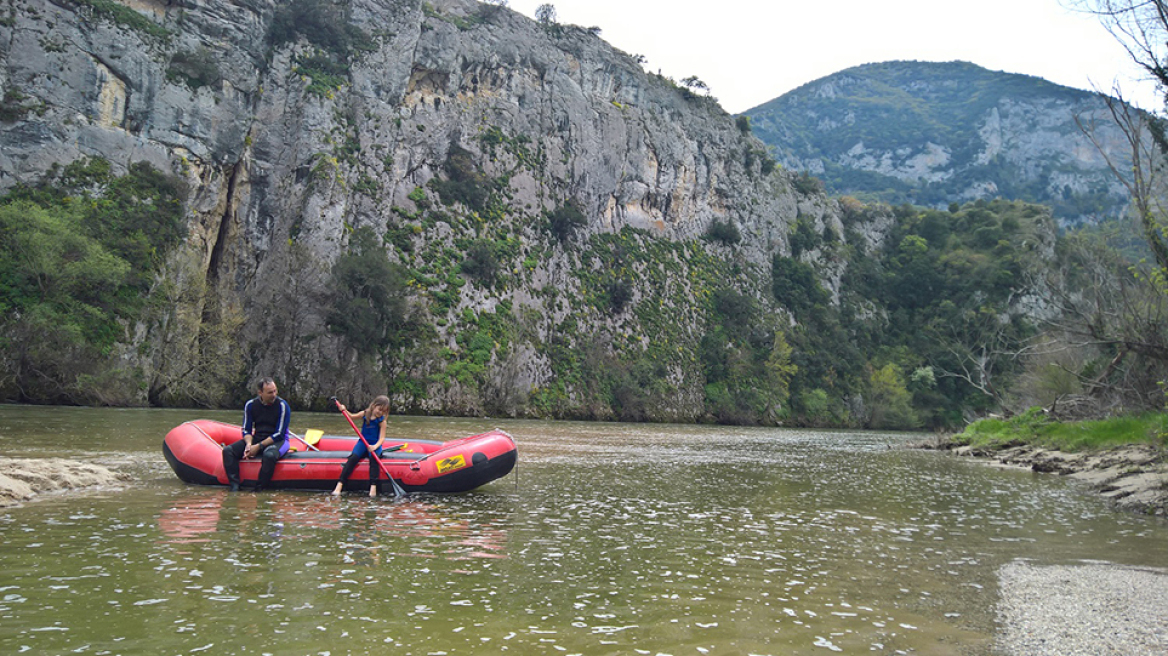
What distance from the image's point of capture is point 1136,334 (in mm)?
13008

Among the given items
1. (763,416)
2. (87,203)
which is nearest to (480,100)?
(87,203)

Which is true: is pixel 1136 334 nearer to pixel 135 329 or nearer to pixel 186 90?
pixel 135 329

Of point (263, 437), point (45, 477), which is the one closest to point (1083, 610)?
point (263, 437)

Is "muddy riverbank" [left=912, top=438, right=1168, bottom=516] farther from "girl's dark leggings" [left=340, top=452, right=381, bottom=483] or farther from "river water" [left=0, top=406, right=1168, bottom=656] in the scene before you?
"girl's dark leggings" [left=340, top=452, right=381, bottom=483]

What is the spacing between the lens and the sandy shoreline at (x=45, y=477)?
28.4 feet

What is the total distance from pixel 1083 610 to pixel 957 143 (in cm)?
17629

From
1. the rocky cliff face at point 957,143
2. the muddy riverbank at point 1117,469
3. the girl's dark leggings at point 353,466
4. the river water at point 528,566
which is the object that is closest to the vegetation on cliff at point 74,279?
the river water at point 528,566

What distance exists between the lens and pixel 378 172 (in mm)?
45406

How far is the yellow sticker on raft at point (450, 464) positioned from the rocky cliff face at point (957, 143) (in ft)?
431

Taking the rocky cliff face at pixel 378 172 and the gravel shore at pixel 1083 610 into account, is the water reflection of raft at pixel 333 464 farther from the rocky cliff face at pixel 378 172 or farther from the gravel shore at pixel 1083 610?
the rocky cliff face at pixel 378 172

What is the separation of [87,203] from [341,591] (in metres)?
34.1

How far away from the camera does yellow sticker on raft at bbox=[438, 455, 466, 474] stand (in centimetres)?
1129

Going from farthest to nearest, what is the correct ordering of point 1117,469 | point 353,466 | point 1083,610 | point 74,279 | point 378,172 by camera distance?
point 378,172 → point 74,279 → point 1117,469 → point 353,466 → point 1083,610

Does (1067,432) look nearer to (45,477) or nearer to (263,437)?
(263,437)
